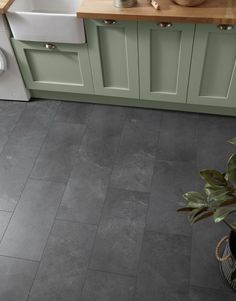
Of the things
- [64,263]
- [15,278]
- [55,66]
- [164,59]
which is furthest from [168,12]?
[15,278]

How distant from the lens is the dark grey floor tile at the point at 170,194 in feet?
6.15

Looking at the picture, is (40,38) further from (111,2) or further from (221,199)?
(221,199)

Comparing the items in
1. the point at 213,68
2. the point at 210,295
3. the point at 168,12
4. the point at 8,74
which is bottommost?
the point at 210,295

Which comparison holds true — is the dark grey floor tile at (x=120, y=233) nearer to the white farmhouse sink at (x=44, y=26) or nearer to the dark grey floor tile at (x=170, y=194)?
the dark grey floor tile at (x=170, y=194)

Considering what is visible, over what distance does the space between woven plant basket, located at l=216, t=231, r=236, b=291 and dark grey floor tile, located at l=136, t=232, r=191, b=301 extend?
0.18 metres

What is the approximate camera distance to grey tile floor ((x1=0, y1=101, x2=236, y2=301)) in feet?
5.55

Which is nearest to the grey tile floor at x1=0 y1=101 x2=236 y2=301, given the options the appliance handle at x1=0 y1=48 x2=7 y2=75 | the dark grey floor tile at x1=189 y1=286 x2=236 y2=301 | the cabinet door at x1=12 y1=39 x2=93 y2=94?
the dark grey floor tile at x1=189 y1=286 x2=236 y2=301

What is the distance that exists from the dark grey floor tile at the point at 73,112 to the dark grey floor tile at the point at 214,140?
826mm

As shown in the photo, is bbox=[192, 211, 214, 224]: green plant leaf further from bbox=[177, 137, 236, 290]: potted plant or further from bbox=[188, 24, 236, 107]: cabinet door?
bbox=[188, 24, 236, 107]: cabinet door

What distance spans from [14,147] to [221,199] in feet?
5.23

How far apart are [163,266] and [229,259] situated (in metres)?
0.35

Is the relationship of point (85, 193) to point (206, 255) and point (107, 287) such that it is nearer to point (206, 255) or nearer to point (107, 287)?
point (107, 287)

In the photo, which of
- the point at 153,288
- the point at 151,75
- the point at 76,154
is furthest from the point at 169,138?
the point at 153,288

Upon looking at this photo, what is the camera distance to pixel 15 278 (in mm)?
1728
